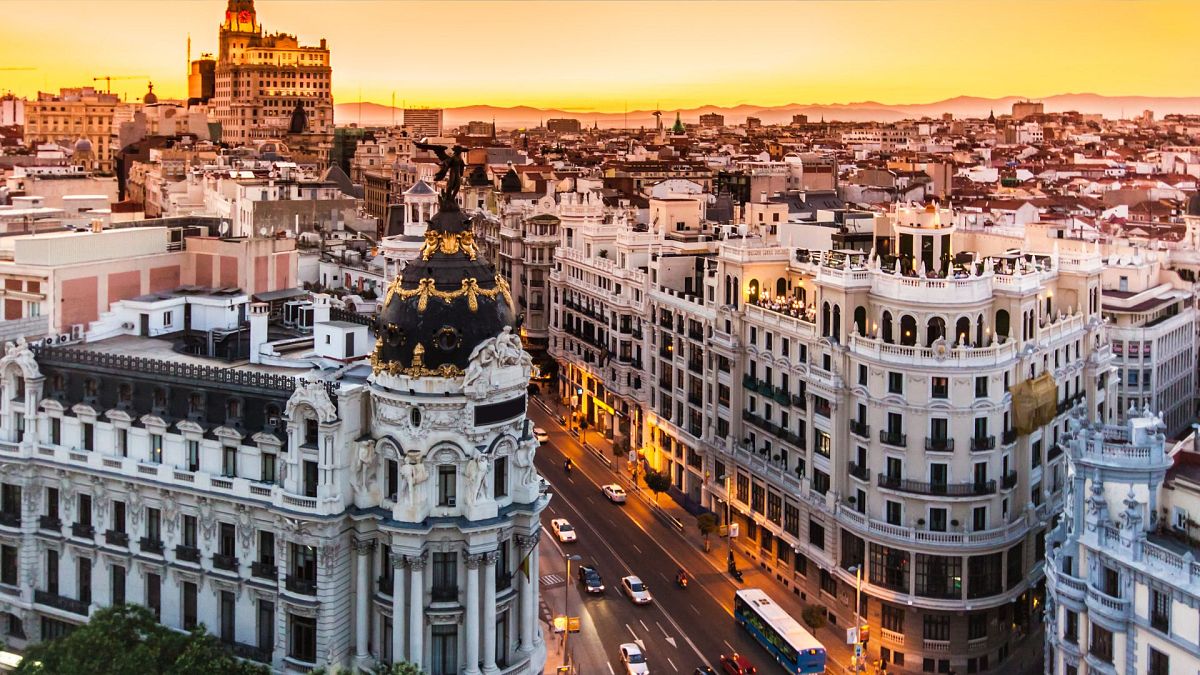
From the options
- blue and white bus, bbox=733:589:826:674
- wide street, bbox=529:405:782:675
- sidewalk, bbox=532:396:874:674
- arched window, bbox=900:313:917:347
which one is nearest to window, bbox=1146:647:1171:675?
blue and white bus, bbox=733:589:826:674

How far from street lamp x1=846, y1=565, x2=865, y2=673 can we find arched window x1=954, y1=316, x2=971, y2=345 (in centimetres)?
1693

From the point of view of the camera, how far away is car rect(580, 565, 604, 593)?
9662cm

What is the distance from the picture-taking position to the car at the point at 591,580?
96625 mm

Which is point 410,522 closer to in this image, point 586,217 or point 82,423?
point 82,423

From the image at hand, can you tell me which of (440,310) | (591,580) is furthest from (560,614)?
(440,310)

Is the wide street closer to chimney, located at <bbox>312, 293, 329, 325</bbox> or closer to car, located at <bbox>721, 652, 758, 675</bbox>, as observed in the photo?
car, located at <bbox>721, 652, 758, 675</bbox>

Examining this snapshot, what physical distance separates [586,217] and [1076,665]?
93.9 m

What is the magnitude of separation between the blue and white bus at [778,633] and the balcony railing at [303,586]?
31200 millimetres

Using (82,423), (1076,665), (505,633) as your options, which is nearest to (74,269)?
(82,423)

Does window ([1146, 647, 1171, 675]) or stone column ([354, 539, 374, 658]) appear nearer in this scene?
window ([1146, 647, 1171, 675])

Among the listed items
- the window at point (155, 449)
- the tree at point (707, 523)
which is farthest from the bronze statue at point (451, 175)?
the tree at point (707, 523)

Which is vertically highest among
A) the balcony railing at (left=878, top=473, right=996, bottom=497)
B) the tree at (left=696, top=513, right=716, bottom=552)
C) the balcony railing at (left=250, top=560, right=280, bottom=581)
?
the balcony railing at (left=878, top=473, right=996, bottom=497)

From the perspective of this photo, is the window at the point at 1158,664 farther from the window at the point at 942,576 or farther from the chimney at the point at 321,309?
the chimney at the point at 321,309

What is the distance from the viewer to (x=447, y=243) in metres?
70.2
